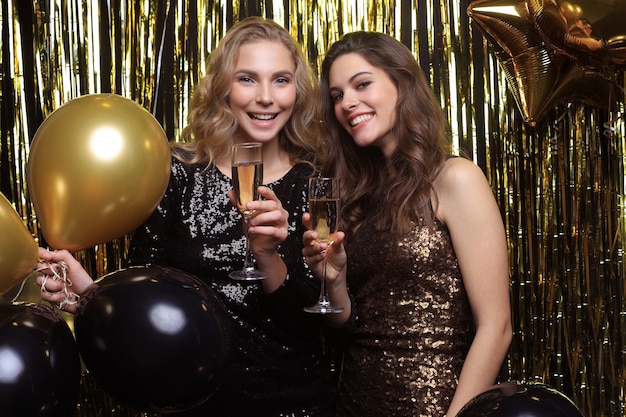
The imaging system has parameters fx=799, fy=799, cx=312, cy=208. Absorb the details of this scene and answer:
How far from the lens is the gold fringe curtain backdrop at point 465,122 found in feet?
7.48

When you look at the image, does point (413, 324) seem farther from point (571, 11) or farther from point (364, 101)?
point (571, 11)

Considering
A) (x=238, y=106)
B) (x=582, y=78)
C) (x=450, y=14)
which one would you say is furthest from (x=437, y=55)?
(x=238, y=106)

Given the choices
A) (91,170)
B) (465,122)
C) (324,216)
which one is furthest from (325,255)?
(465,122)

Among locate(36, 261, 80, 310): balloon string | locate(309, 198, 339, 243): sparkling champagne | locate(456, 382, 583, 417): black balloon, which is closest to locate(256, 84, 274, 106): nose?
locate(309, 198, 339, 243): sparkling champagne

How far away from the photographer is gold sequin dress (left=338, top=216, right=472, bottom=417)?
5.78 feet

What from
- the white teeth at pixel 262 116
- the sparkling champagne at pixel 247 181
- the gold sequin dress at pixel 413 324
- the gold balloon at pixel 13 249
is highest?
the white teeth at pixel 262 116

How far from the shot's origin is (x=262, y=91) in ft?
6.16

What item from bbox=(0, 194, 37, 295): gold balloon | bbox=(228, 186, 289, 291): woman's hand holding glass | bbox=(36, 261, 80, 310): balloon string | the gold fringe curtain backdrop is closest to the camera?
bbox=(0, 194, 37, 295): gold balloon

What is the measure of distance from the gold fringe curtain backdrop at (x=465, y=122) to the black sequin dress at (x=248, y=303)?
62 cm

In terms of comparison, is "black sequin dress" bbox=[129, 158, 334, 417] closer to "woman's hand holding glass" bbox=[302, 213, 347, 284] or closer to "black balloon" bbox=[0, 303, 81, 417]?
"woman's hand holding glass" bbox=[302, 213, 347, 284]

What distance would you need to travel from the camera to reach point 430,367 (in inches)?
69.2

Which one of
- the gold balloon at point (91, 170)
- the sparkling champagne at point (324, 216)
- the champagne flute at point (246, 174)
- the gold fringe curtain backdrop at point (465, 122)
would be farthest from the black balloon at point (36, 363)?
the gold fringe curtain backdrop at point (465, 122)

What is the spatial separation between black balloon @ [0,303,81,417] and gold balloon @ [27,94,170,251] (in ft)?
0.55

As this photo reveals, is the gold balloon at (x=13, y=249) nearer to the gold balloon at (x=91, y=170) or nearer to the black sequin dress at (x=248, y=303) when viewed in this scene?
the gold balloon at (x=91, y=170)
